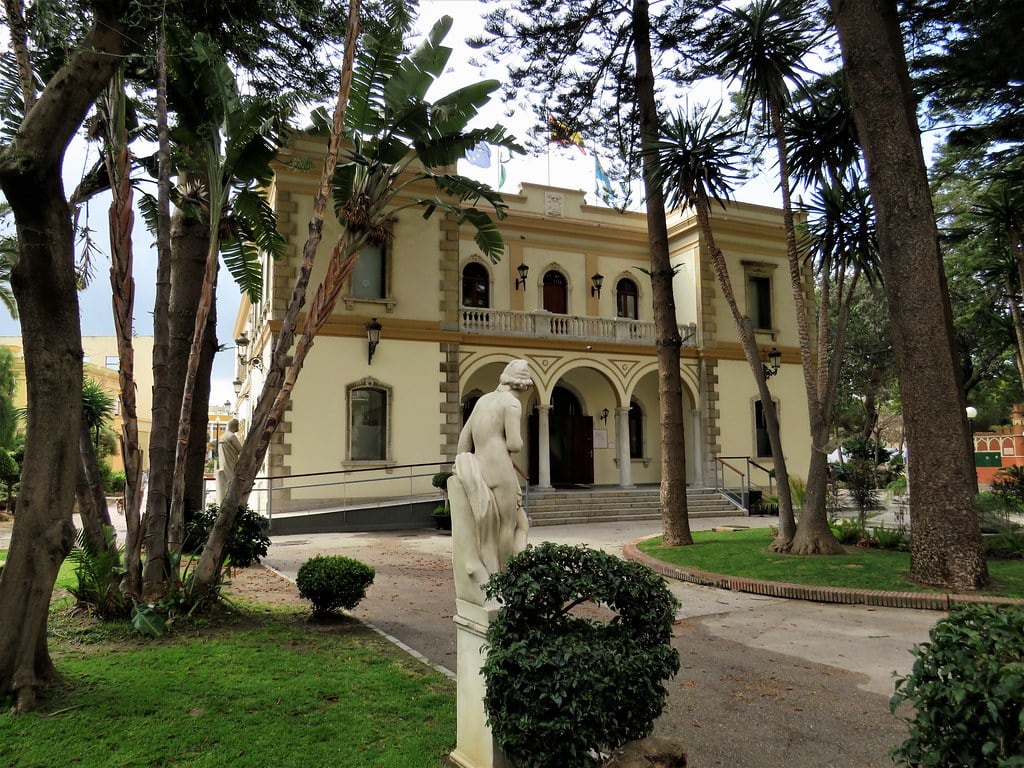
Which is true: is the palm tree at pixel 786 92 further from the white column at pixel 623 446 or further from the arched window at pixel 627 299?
the arched window at pixel 627 299

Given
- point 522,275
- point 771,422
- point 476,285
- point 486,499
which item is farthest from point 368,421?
point 486,499

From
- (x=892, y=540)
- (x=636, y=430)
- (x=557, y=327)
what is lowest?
(x=892, y=540)

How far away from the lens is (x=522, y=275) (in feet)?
67.2

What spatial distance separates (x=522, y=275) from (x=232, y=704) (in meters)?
17.2

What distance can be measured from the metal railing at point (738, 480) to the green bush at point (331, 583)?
48.6 ft

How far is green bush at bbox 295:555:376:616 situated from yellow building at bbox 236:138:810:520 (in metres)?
9.33

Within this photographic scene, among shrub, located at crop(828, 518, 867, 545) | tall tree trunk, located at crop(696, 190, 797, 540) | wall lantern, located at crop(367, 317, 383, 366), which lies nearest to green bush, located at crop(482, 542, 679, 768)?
tall tree trunk, located at crop(696, 190, 797, 540)

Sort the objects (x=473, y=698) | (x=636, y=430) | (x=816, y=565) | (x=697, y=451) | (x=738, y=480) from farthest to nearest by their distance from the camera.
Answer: (x=636, y=430)
(x=697, y=451)
(x=738, y=480)
(x=816, y=565)
(x=473, y=698)

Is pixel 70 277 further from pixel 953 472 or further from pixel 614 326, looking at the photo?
pixel 614 326

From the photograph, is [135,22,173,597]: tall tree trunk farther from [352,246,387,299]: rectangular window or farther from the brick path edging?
[352,246,387,299]: rectangular window

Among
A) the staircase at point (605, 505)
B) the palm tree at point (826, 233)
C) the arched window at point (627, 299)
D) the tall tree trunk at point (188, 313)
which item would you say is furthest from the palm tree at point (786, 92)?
the arched window at point (627, 299)

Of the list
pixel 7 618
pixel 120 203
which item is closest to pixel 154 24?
pixel 120 203

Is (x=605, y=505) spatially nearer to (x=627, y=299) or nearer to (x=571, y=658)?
(x=627, y=299)

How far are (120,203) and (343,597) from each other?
4238 mm
